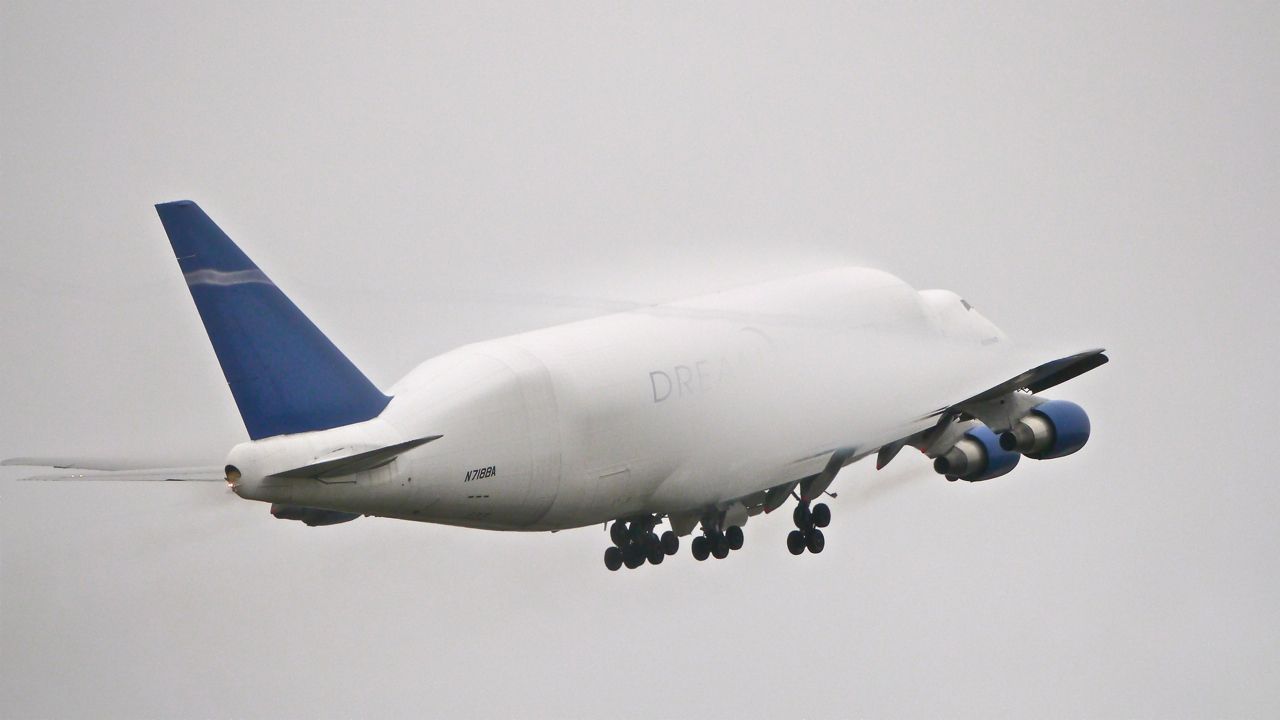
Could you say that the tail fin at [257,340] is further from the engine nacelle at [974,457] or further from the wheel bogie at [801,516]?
the engine nacelle at [974,457]

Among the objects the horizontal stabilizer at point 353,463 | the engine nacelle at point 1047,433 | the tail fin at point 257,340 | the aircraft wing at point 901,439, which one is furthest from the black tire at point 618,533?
the tail fin at point 257,340

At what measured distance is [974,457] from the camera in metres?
43.4

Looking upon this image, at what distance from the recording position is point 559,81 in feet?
388

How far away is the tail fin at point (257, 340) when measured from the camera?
31.2m

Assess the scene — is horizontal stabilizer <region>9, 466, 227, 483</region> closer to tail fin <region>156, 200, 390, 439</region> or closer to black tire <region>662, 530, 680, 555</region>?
tail fin <region>156, 200, 390, 439</region>

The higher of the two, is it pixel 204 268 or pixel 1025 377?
pixel 204 268

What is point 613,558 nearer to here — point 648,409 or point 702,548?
point 702,548

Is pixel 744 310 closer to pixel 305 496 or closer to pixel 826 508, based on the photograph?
pixel 826 508

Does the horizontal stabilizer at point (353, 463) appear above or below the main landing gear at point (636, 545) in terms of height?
above

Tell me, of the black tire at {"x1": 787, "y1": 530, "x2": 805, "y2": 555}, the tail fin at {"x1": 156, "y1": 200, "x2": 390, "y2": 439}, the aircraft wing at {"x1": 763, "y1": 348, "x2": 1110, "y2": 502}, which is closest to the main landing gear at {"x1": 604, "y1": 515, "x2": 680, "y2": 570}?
the aircraft wing at {"x1": 763, "y1": 348, "x2": 1110, "y2": 502}

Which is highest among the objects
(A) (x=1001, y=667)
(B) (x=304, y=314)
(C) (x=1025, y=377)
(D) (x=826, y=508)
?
(B) (x=304, y=314)

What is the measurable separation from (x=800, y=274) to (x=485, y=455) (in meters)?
11.4

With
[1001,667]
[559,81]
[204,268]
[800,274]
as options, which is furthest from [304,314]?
[559,81]

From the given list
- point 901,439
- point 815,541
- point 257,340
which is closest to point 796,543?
point 815,541
